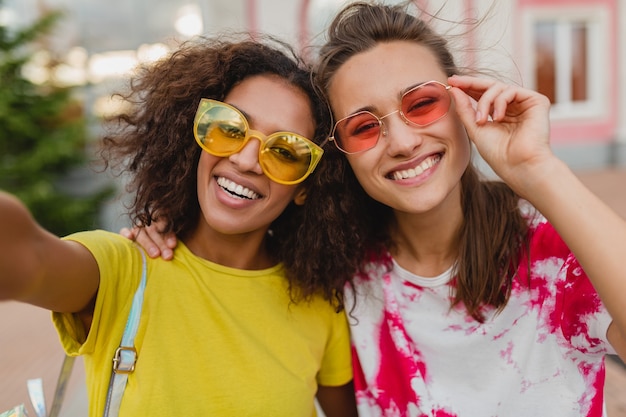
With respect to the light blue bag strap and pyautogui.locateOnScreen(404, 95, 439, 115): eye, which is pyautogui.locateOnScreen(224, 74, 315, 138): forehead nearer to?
pyautogui.locateOnScreen(404, 95, 439, 115): eye

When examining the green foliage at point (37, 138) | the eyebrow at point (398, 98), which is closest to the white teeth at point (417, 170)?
the eyebrow at point (398, 98)

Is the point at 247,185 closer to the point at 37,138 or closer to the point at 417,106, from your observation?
the point at 417,106

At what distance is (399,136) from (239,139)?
54 cm

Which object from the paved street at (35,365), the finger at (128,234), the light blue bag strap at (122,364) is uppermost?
the finger at (128,234)

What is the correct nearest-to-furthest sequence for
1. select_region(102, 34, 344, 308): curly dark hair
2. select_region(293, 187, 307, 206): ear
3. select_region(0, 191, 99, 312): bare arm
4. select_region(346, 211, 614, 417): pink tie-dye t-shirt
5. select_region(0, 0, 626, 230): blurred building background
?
1. select_region(0, 191, 99, 312): bare arm
2. select_region(346, 211, 614, 417): pink tie-dye t-shirt
3. select_region(102, 34, 344, 308): curly dark hair
4. select_region(293, 187, 307, 206): ear
5. select_region(0, 0, 626, 230): blurred building background

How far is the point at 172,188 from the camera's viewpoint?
7.20 feet

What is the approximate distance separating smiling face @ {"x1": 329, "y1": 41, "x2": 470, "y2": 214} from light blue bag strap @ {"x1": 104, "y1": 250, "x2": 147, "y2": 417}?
0.91 meters

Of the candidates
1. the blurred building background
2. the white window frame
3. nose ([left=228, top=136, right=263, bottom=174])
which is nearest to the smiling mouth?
nose ([left=228, top=136, right=263, bottom=174])

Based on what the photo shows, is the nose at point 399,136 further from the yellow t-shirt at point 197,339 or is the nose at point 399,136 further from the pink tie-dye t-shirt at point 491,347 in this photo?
the yellow t-shirt at point 197,339

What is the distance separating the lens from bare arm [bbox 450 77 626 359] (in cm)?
151

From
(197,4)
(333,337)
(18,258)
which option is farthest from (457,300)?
(197,4)

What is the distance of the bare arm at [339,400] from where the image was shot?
2264mm

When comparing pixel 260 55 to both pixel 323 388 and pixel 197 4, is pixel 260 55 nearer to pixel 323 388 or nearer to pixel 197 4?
pixel 323 388

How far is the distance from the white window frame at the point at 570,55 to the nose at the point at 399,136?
1067 centimetres
